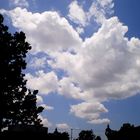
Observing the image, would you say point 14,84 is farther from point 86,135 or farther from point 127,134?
point 86,135

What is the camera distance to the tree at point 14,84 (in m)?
39.5

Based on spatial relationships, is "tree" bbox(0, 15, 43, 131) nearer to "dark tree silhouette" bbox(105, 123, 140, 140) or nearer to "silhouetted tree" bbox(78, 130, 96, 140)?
"dark tree silhouette" bbox(105, 123, 140, 140)

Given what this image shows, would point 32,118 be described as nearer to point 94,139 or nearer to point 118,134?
point 118,134

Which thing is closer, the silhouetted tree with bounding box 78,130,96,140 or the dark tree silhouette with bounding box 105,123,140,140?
the dark tree silhouette with bounding box 105,123,140,140

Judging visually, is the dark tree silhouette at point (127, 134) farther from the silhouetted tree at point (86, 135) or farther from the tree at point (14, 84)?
the silhouetted tree at point (86, 135)

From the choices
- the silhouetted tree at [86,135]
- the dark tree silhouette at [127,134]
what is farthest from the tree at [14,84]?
the silhouetted tree at [86,135]

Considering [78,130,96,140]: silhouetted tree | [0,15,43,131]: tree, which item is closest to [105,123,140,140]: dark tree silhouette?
[0,15,43,131]: tree

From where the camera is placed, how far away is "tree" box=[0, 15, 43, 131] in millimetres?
39500

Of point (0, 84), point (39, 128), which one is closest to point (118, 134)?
point (39, 128)

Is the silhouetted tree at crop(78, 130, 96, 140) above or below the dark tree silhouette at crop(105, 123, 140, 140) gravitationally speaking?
above

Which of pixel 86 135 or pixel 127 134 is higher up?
pixel 86 135

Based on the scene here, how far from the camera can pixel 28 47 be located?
136 feet

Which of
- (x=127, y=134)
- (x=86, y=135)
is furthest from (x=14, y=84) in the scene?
(x=86, y=135)

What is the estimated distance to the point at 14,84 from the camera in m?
40.3
